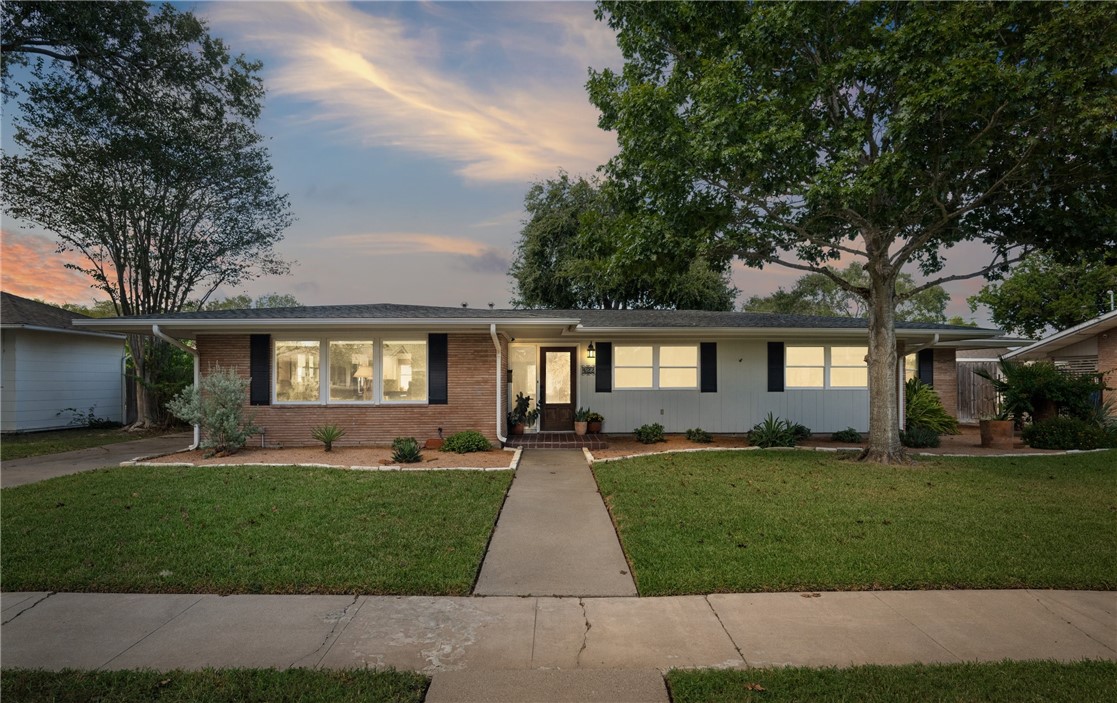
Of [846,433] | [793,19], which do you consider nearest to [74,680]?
[793,19]

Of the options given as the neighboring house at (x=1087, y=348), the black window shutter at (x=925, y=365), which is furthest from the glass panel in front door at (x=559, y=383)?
the neighboring house at (x=1087, y=348)

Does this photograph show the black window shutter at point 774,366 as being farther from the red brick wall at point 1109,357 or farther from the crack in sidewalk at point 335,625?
the crack in sidewalk at point 335,625

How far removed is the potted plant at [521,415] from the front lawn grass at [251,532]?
4303mm

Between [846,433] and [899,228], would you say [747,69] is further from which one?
[846,433]

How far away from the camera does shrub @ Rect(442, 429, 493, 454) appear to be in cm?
991

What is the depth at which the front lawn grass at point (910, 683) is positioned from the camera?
2578 mm

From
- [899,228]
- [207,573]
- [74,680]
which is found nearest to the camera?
[74,680]

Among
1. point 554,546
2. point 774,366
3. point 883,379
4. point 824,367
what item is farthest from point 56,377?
point 824,367

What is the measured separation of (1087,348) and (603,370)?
14.4 m

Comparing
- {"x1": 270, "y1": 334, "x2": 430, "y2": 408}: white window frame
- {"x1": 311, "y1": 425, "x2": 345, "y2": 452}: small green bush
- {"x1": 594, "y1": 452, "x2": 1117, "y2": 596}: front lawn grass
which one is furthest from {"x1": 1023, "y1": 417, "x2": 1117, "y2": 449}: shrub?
{"x1": 311, "y1": 425, "x2": 345, "y2": 452}: small green bush

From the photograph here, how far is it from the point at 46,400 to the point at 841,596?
18990 millimetres

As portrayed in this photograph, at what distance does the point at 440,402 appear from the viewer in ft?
34.8

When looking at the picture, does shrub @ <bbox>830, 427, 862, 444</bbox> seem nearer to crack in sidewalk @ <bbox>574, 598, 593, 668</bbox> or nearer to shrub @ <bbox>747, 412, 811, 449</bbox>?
shrub @ <bbox>747, 412, 811, 449</bbox>

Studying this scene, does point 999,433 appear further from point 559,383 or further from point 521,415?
point 521,415
